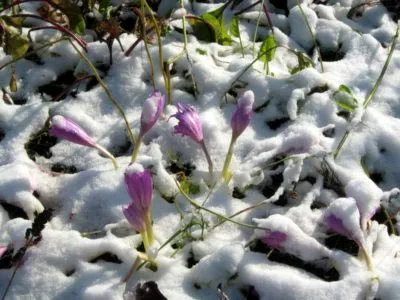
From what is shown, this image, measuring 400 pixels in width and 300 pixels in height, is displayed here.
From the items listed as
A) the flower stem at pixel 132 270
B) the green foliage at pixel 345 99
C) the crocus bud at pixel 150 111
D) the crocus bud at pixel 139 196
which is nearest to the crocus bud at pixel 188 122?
the crocus bud at pixel 150 111

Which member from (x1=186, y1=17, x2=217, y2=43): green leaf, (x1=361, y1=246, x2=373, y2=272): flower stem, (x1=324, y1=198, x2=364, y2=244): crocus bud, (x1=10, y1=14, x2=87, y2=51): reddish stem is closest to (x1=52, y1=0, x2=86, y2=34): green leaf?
(x1=10, y1=14, x2=87, y2=51): reddish stem

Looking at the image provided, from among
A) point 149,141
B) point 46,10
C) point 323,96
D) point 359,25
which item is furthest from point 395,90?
point 46,10

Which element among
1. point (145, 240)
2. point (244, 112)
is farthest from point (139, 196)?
point (244, 112)

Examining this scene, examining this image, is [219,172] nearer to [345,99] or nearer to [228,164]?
[228,164]

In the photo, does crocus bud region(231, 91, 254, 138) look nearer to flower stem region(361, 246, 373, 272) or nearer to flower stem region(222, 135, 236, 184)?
flower stem region(222, 135, 236, 184)

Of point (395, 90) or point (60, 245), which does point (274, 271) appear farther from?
point (395, 90)
